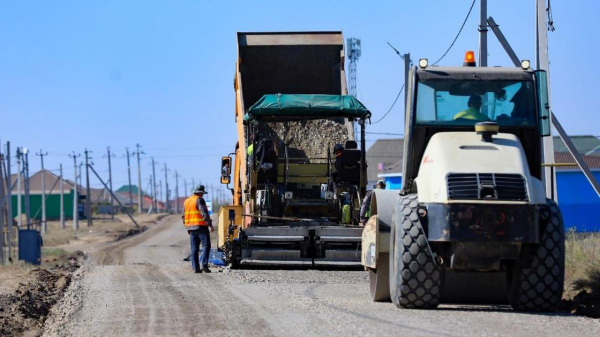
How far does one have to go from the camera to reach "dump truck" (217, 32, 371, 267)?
17422 millimetres

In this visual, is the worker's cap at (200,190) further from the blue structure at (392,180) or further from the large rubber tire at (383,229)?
the blue structure at (392,180)

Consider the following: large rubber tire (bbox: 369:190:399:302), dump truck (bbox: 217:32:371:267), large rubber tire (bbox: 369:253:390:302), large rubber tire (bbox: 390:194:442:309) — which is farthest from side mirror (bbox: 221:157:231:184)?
large rubber tire (bbox: 390:194:442:309)

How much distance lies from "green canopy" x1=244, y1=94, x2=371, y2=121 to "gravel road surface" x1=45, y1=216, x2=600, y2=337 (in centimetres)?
350

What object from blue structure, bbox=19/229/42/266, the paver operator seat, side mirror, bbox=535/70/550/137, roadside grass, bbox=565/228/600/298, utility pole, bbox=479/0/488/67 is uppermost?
utility pole, bbox=479/0/488/67

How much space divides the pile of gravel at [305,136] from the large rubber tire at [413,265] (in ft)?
31.9

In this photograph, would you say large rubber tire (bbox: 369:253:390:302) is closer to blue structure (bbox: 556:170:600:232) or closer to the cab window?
the cab window

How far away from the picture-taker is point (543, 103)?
1049 cm

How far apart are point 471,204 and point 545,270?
3.64 feet

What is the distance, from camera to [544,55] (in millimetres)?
17219

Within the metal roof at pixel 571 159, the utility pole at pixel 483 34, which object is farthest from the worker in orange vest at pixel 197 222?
the metal roof at pixel 571 159

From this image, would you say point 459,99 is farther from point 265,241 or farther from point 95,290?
point 265,241

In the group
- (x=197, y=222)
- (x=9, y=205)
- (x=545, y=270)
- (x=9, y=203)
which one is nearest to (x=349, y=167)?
(x=197, y=222)

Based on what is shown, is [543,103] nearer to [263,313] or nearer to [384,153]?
[263,313]

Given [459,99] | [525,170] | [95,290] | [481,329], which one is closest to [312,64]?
[95,290]
